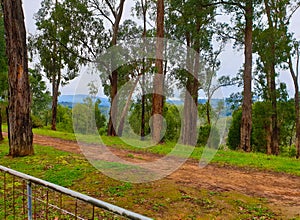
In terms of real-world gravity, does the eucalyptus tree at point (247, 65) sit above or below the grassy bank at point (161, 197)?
above

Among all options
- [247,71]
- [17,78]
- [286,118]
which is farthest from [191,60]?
[17,78]

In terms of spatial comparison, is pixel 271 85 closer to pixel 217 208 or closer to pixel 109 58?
pixel 109 58

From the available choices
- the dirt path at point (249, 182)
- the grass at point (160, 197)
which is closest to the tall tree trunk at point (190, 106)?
the dirt path at point (249, 182)

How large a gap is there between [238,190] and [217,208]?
1109 mm

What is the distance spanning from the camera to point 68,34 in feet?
62.5

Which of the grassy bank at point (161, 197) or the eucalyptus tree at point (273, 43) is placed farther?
the eucalyptus tree at point (273, 43)

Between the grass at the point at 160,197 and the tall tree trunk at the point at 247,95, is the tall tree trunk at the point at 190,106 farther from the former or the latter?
the grass at the point at 160,197

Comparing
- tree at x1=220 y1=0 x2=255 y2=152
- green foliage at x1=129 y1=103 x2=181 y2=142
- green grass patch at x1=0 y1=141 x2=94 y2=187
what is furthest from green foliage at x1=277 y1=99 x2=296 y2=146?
green grass patch at x1=0 y1=141 x2=94 y2=187

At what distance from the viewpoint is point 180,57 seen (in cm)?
2219

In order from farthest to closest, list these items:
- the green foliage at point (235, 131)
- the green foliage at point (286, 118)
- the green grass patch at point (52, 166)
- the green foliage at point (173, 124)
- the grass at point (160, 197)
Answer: the green foliage at point (235, 131), the green foliage at point (173, 124), the green foliage at point (286, 118), the green grass patch at point (52, 166), the grass at point (160, 197)

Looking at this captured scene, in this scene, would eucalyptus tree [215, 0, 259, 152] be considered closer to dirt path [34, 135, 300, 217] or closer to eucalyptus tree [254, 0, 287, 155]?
eucalyptus tree [254, 0, 287, 155]

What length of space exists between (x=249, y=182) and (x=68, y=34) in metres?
15.9

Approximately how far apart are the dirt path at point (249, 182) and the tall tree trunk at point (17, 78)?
398 centimetres

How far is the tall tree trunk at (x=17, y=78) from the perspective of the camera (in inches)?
298
